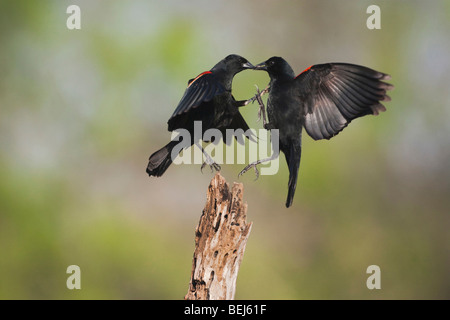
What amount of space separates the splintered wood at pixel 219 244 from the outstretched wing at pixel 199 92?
700 millimetres

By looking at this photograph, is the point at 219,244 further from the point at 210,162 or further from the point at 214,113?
the point at 214,113

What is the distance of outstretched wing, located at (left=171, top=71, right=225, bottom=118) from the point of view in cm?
488

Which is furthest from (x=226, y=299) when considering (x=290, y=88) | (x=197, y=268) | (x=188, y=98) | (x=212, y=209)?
(x=290, y=88)

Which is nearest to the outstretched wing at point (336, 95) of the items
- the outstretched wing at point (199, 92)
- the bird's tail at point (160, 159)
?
the outstretched wing at point (199, 92)

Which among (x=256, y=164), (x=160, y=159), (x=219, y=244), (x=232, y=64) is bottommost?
(x=219, y=244)

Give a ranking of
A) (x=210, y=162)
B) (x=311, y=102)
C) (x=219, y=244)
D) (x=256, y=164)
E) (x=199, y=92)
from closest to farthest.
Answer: (x=219, y=244) → (x=199, y=92) → (x=256, y=164) → (x=311, y=102) → (x=210, y=162)

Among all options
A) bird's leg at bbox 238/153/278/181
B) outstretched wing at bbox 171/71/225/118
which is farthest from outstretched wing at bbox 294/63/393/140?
outstretched wing at bbox 171/71/225/118

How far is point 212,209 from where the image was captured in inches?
196

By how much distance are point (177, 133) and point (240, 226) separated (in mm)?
1597

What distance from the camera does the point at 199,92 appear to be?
16.8 ft

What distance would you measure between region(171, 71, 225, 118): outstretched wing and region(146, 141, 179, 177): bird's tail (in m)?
0.92

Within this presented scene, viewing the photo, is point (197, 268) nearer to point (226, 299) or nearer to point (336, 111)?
point (226, 299)

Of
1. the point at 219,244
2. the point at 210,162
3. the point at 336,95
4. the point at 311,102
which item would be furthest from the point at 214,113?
the point at 219,244

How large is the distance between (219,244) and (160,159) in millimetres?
1417
